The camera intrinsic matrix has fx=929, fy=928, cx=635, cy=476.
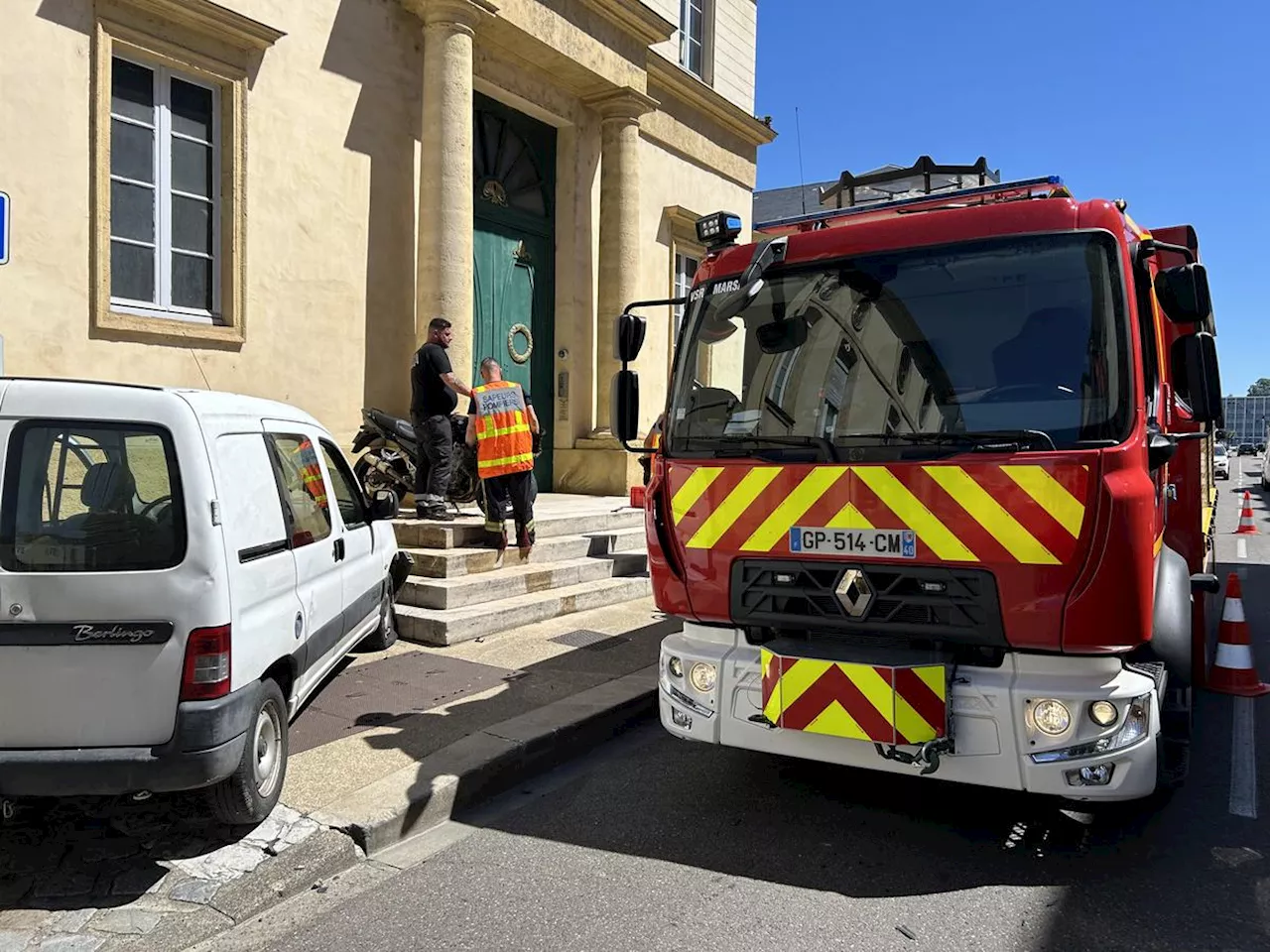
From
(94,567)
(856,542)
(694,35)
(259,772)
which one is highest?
(694,35)

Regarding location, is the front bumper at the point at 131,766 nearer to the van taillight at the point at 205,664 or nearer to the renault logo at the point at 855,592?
the van taillight at the point at 205,664

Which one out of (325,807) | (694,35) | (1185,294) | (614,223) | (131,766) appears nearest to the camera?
(131,766)

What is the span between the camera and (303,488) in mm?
4656

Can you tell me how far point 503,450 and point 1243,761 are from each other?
17.0ft

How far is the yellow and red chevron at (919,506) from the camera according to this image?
10.8 ft

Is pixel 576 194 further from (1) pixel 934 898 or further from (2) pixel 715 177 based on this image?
(1) pixel 934 898

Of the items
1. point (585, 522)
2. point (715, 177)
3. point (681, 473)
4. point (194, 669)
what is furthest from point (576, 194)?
point (194, 669)

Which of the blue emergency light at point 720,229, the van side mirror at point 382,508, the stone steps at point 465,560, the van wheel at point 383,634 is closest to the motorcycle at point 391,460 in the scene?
the stone steps at point 465,560

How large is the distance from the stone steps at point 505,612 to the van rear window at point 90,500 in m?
3.33

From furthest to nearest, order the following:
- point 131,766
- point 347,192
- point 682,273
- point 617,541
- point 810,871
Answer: point 682,273 < point 617,541 < point 347,192 < point 810,871 < point 131,766

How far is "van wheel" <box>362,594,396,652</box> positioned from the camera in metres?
6.29

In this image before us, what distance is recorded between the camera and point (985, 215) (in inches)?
149

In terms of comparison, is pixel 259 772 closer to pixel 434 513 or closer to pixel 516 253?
pixel 434 513

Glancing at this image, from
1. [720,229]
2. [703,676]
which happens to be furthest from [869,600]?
[720,229]
